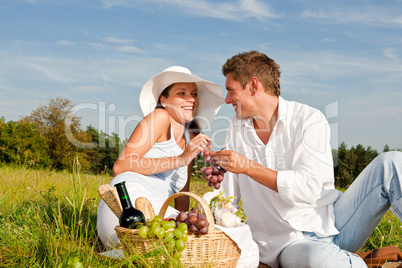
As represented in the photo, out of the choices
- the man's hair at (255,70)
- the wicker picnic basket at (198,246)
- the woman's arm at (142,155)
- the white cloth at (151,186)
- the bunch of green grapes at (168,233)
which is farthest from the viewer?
the woman's arm at (142,155)

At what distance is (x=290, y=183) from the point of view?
3.73 metres

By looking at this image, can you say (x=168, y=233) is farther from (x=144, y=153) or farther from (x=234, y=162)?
(x=144, y=153)

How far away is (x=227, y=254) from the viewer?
3.35 m

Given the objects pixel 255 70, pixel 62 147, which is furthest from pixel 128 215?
pixel 62 147

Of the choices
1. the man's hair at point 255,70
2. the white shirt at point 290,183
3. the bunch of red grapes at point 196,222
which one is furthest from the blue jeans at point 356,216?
the man's hair at point 255,70

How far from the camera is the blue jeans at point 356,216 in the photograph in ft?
12.2

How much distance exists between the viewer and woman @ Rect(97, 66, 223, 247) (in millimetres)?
4207

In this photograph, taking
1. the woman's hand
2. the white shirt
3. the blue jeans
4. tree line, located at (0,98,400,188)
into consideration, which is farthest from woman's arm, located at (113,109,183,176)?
tree line, located at (0,98,400,188)

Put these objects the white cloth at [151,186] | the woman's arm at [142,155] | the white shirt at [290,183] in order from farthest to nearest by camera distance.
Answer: the woman's arm at [142,155] < the white cloth at [151,186] < the white shirt at [290,183]

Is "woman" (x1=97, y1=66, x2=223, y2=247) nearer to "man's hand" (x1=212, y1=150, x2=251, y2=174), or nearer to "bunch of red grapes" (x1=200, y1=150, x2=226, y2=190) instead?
"bunch of red grapes" (x1=200, y1=150, x2=226, y2=190)

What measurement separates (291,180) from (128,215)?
1.53 metres

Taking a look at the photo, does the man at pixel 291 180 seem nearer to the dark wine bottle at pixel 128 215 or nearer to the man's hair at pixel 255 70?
the man's hair at pixel 255 70

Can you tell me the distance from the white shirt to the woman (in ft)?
2.12

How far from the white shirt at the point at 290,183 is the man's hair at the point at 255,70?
23 cm
